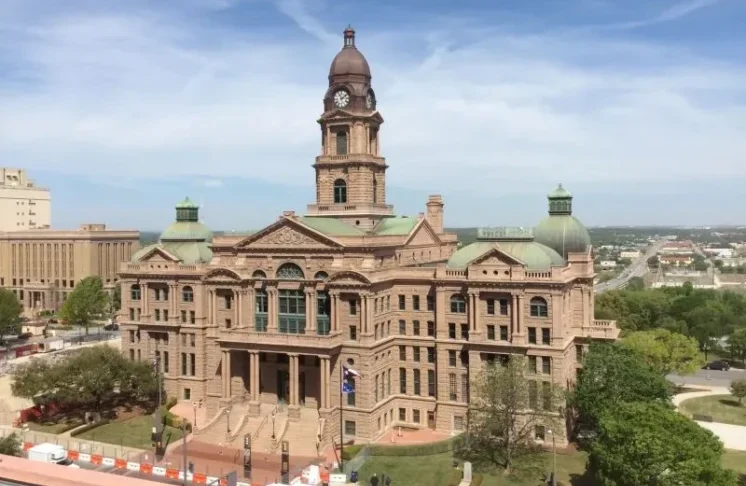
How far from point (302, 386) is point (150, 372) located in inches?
751

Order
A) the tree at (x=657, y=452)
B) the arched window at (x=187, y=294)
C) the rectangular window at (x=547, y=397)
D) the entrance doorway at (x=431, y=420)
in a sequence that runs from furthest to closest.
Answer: the arched window at (x=187, y=294) → the entrance doorway at (x=431, y=420) → the rectangular window at (x=547, y=397) → the tree at (x=657, y=452)

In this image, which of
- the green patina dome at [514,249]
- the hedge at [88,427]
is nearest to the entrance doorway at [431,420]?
the green patina dome at [514,249]

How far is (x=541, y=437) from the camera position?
68.8 meters

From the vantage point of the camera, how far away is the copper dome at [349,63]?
277 feet

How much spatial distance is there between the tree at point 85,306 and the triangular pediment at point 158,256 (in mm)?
53559

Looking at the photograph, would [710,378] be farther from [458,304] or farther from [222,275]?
[222,275]

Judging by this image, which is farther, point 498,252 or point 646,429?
point 498,252

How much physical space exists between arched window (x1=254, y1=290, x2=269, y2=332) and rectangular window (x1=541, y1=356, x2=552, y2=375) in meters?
30.1

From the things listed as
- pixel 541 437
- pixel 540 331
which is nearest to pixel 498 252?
pixel 540 331

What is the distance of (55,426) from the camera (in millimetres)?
75938

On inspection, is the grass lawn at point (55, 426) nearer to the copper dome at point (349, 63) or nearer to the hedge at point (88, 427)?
the hedge at point (88, 427)

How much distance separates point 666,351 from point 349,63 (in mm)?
51282

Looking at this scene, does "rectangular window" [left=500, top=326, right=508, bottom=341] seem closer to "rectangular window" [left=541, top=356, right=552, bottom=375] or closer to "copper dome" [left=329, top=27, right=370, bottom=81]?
"rectangular window" [left=541, top=356, right=552, bottom=375]

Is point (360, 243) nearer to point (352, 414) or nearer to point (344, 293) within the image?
point (344, 293)
